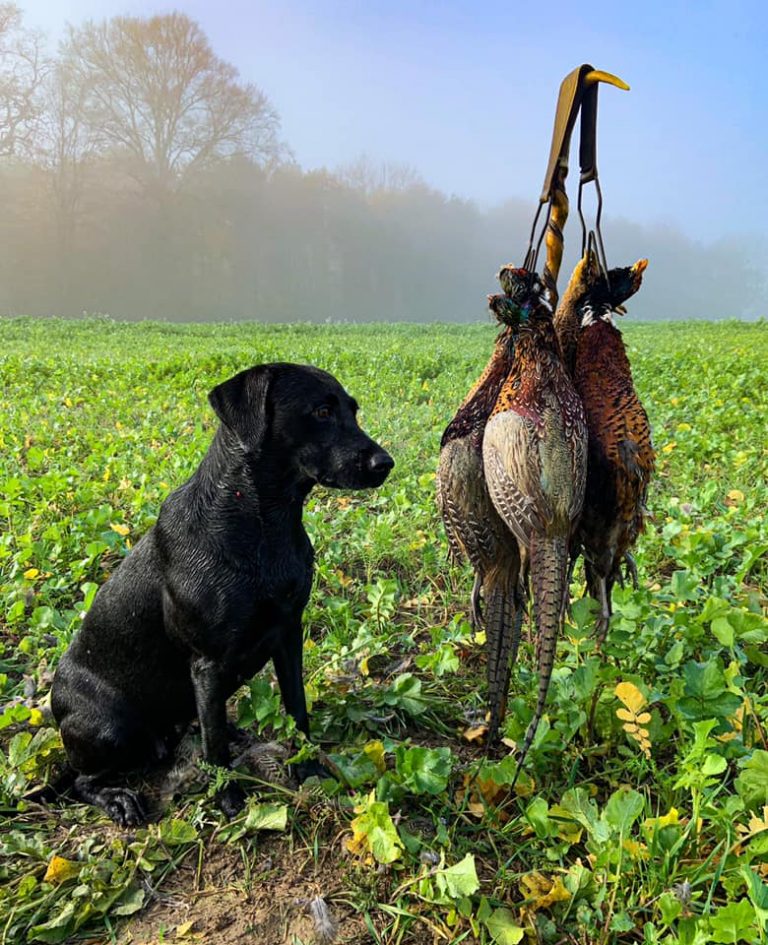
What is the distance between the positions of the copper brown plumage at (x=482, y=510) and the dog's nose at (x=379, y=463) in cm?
15

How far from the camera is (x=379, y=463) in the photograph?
1.78 m

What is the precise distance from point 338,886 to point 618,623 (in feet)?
4.10

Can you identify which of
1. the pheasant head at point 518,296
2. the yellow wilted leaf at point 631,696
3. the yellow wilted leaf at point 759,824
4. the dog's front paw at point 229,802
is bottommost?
the dog's front paw at point 229,802

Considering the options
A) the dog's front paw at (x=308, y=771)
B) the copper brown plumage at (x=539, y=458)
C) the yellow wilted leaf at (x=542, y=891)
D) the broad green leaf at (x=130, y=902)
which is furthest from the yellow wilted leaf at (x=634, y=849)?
the broad green leaf at (x=130, y=902)

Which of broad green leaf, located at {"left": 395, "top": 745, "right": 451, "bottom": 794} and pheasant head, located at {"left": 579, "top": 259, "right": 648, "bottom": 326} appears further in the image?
broad green leaf, located at {"left": 395, "top": 745, "right": 451, "bottom": 794}

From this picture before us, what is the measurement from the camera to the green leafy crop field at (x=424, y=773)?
1650mm

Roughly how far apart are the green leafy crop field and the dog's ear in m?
0.89

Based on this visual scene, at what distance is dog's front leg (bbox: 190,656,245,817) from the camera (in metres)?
1.88

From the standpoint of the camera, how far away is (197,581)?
183cm

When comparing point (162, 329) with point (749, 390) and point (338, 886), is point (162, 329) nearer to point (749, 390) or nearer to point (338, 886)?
point (749, 390)

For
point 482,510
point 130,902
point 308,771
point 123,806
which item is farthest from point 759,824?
point 123,806

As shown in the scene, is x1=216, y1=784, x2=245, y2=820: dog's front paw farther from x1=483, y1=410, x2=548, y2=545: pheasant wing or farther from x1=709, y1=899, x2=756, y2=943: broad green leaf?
x1=709, y1=899, x2=756, y2=943: broad green leaf

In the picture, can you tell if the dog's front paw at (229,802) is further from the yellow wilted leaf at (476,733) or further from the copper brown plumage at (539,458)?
the copper brown plumage at (539,458)

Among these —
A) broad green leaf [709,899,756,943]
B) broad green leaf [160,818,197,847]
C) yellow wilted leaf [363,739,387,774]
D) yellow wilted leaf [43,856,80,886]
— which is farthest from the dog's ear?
broad green leaf [709,899,756,943]
